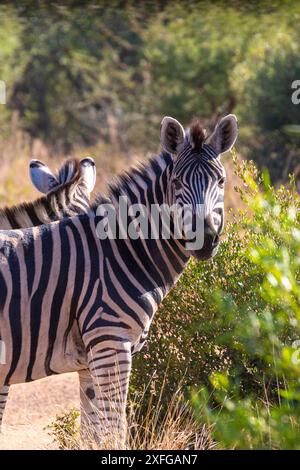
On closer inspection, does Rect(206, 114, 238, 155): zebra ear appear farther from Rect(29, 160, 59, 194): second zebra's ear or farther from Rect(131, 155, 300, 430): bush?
Rect(29, 160, 59, 194): second zebra's ear

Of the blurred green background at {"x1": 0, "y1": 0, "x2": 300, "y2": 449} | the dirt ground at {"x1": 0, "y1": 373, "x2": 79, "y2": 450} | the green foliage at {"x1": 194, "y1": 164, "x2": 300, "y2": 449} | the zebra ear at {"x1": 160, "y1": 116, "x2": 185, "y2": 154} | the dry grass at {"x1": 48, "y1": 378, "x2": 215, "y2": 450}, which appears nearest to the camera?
the green foliage at {"x1": 194, "y1": 164, "x2": 300, "y2": 449}

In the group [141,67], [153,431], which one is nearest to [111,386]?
[153,431]

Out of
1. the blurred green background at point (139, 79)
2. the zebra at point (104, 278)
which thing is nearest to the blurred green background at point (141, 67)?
the blurred green background at point (139, 79)

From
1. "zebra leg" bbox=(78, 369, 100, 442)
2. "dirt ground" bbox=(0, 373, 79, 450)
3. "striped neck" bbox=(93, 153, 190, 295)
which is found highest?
"striped neck" bbox=(93, 153, 190, 295)

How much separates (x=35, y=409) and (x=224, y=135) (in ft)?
11.1

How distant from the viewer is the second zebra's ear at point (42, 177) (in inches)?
274

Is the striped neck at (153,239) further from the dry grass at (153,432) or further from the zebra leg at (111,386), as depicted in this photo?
the dry grass at (153,432)

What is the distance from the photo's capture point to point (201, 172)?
5359 millimetres

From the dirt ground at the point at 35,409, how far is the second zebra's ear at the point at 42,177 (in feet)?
5.34

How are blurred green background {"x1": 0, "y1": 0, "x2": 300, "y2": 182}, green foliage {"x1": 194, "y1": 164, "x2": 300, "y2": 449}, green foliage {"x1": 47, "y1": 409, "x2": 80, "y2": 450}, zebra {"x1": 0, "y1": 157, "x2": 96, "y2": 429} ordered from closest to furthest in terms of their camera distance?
1. green foliage {"x1": 194, "y1": 164, "x2": 300, "y2": 449}
2. zebra {"x1": 0, "y1": 157, "x2": 96, "y2": 429}
3. green foliage {"x1": 47, "y1": 409, "x2": 80, "y2": 450}
4. blurred green background {"x1": 0, "y1": 0, "x2": 300, "y2": 182}

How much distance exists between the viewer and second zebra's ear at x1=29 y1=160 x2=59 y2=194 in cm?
695

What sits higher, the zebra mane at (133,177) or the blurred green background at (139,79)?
the blurred green background at (139,79)

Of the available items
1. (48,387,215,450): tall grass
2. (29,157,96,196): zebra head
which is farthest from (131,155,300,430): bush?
(29,157,96,196): zebra head

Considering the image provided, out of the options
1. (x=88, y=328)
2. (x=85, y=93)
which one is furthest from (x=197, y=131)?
(x=85, y=93)
